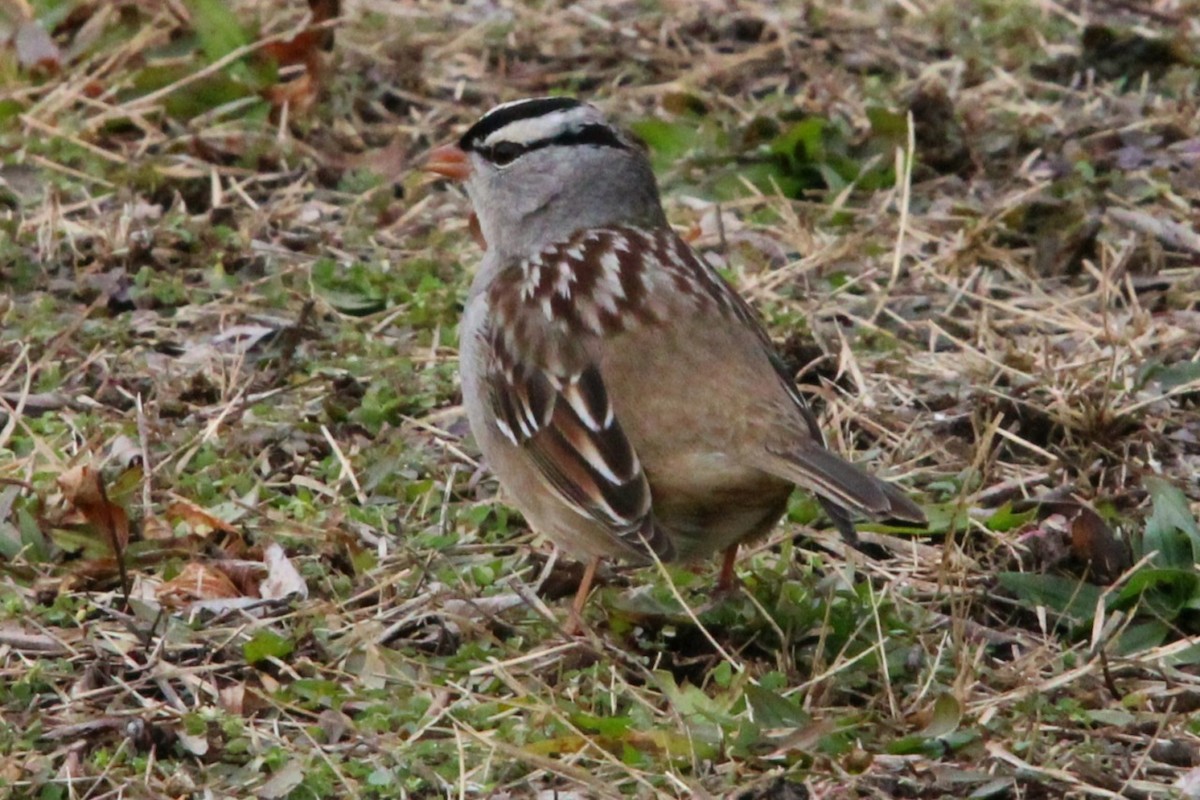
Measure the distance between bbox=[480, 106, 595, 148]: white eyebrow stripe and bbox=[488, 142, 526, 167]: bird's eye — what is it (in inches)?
0.7

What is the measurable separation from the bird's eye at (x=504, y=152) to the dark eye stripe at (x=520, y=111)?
4 cm

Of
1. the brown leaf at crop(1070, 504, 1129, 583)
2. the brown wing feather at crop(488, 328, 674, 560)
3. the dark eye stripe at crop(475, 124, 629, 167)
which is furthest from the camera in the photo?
the dark eye stripe at crop(475, 124, 629, 167)

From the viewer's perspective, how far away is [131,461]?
5086 mm

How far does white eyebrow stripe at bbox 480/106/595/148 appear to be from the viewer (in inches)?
206

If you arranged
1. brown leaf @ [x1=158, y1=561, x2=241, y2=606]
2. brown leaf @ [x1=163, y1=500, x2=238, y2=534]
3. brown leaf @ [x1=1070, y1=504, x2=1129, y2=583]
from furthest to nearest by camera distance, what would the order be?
brown leaf @ [x1=163, y1=500, x2=238, y2=534], brown leaf @ [x1=1070, y1=504, x2=1129, y2=583], brown leaf @ [x1=158, y1=561, x2=241, y2=606]

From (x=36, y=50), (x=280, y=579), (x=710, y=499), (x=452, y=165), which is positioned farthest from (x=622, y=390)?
(x=36, y=50)

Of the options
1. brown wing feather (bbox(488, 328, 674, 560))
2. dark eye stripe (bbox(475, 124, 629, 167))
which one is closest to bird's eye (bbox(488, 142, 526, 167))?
dark eye stripe (bbox(475, 124, 629, 167))

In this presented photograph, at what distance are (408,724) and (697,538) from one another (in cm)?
76

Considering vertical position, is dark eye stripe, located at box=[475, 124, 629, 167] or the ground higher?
dark eye stripe, located at box=[475, 124, 629, 167]

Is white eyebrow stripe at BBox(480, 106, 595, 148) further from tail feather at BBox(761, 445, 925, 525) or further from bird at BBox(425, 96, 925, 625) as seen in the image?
tail feather at BBox(761, 445, 925, 525)

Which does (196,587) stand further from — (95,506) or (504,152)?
(504,152)

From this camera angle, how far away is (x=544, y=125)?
5.23 m

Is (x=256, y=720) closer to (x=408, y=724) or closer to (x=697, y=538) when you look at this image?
(x=408, y=724)

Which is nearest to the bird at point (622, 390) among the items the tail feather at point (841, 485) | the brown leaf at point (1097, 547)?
the tail feather at point (841, 485)
